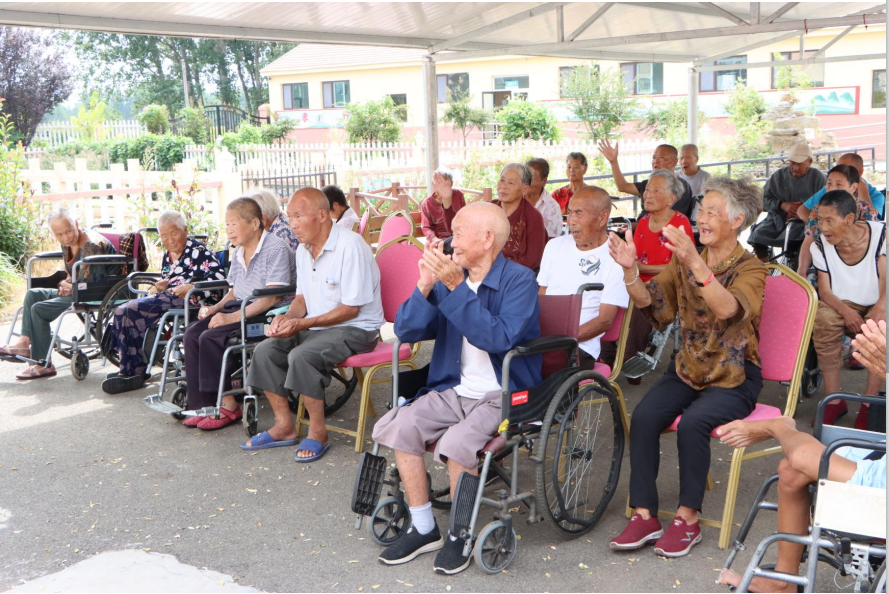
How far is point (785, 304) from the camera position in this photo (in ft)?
11.3

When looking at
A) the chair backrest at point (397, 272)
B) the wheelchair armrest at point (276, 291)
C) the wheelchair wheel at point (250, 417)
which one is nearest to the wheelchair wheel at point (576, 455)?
the chair backrest at point (397, 272)

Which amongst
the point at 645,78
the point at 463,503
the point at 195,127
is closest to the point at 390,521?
the point at 463,503

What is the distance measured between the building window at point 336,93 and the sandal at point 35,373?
83.6 feet

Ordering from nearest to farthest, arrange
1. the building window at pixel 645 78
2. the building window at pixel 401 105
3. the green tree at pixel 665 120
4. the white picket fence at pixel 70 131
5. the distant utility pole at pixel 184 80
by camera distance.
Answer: the green tree at pixel 665 120 < the building window at pixel 401 105 < the building window at pixel 645 78 < the white picket fence at pixel 70 131 < the distant utility pole at pixel 184 80

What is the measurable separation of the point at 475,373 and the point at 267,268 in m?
1.92

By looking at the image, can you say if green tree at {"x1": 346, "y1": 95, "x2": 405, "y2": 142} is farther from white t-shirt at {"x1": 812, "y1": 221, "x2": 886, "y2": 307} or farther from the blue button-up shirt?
the blue button-up shirt

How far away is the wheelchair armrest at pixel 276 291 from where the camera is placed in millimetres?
4611

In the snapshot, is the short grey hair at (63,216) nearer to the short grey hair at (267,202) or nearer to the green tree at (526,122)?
the short grey hair at (267,202)

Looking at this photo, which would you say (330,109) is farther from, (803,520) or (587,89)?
(803,520)

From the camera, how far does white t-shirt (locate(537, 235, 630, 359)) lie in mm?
4055

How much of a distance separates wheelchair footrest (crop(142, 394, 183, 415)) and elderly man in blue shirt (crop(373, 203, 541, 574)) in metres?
1.87

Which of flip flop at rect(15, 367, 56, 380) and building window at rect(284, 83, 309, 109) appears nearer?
flip flop at rect(15, 367, 56, 380)

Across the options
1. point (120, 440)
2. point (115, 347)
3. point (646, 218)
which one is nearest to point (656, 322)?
point (646, 218)

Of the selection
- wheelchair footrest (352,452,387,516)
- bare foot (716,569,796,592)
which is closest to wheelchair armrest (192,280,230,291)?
wheelchair footrest (352,452,387,516)
